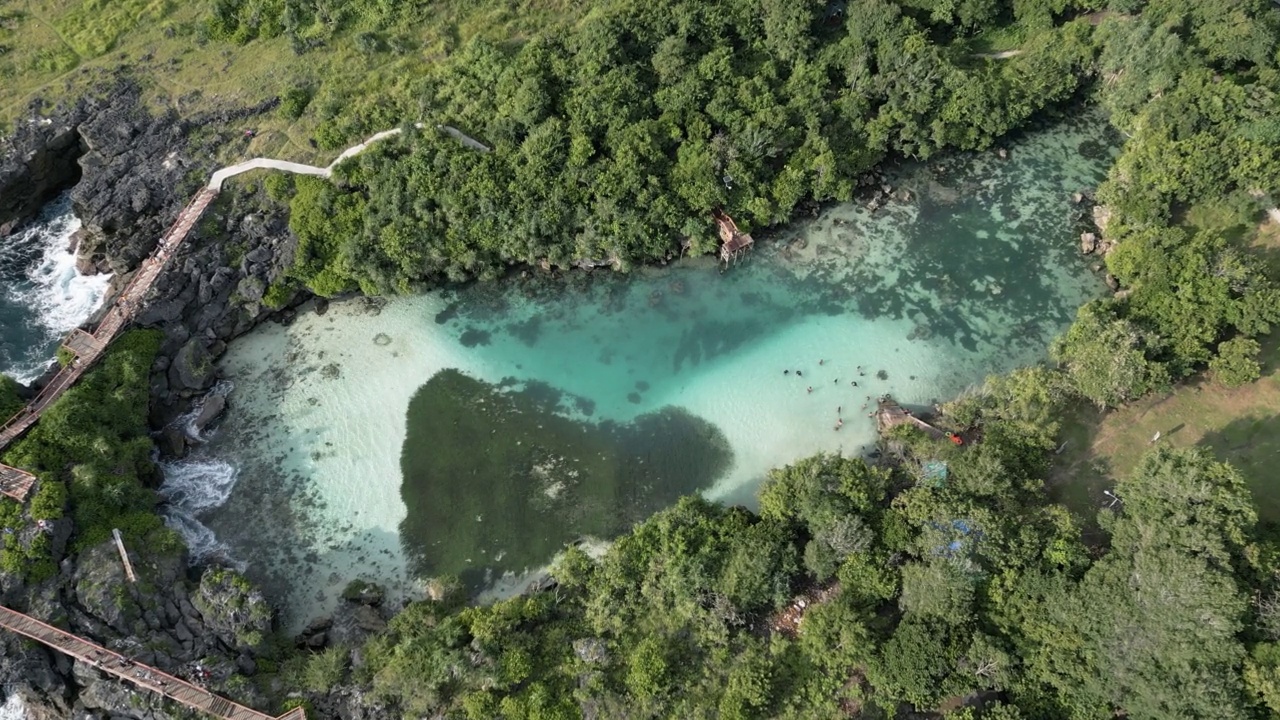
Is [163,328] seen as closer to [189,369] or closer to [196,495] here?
[189,369]

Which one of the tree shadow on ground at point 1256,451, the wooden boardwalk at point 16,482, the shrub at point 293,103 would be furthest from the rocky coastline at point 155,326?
the tree shadow on ground at point 1256,451

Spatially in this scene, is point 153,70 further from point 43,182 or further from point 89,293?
point 89,293

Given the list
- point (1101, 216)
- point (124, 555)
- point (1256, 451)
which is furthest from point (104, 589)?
point (1101, 216)

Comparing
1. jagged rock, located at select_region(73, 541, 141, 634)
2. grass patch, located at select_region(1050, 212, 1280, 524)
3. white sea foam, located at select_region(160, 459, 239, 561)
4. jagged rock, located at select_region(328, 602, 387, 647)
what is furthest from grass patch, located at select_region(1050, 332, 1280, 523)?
jagged rock, located at select_region(73, 541, 141, 634)

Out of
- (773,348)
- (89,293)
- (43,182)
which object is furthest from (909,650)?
(43,182)

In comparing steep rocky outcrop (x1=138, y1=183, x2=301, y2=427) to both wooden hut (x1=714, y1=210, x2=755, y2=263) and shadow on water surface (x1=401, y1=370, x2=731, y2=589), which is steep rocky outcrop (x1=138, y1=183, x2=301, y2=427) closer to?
shadow on water surface (x1=401, y1=370, x2=731, y2=589)
